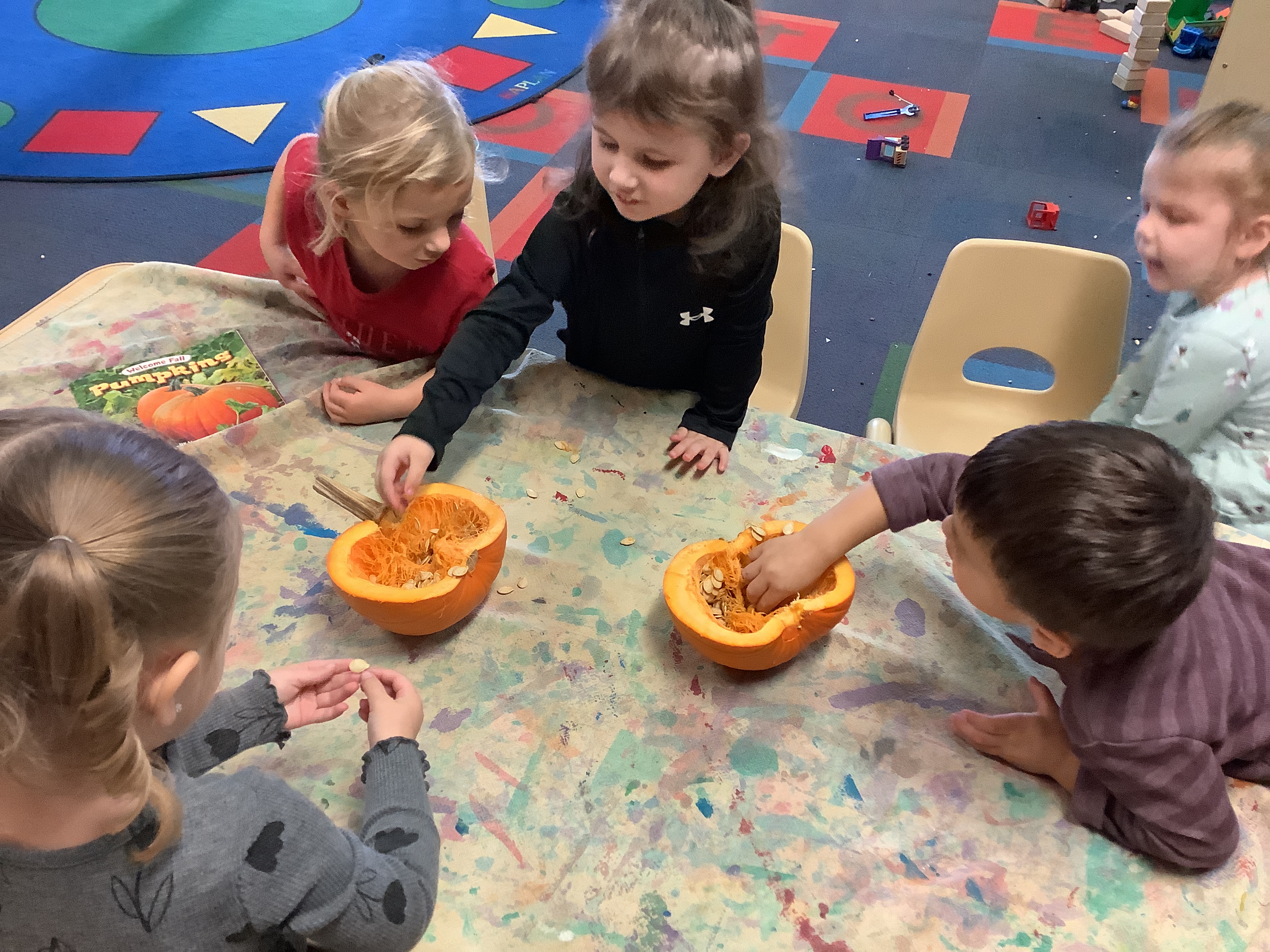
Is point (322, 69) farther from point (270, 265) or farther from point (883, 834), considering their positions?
point (883, 834)

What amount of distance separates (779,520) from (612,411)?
0.32 m

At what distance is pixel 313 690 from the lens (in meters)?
0.85

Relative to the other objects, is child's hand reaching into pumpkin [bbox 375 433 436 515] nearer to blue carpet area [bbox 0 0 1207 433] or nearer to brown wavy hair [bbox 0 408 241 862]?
brown wavy hair [bbox 0 408 241 862]

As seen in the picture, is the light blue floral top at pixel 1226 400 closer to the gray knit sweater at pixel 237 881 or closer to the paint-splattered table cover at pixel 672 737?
the paint-splattered table cover at pixel 672 737

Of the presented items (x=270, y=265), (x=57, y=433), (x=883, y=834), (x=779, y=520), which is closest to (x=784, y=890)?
(x=883, y=834)

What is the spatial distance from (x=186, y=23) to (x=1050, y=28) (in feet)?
12.2

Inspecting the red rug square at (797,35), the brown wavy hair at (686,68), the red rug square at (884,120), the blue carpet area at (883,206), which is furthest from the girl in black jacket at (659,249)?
the red rug square at (797,35)

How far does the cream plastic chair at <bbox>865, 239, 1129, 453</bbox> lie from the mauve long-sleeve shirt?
2.04ft

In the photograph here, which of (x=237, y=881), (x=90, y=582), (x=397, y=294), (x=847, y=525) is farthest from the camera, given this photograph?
(x=397, y=294)

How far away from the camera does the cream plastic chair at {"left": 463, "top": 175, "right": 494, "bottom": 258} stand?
5.26 feet

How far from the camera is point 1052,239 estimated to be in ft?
8.55

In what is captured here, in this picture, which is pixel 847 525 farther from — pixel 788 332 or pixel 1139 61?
pixel 1139 61

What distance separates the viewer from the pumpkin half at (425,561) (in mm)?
893

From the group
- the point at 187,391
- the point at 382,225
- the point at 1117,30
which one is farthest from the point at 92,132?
the point at 1117,30
